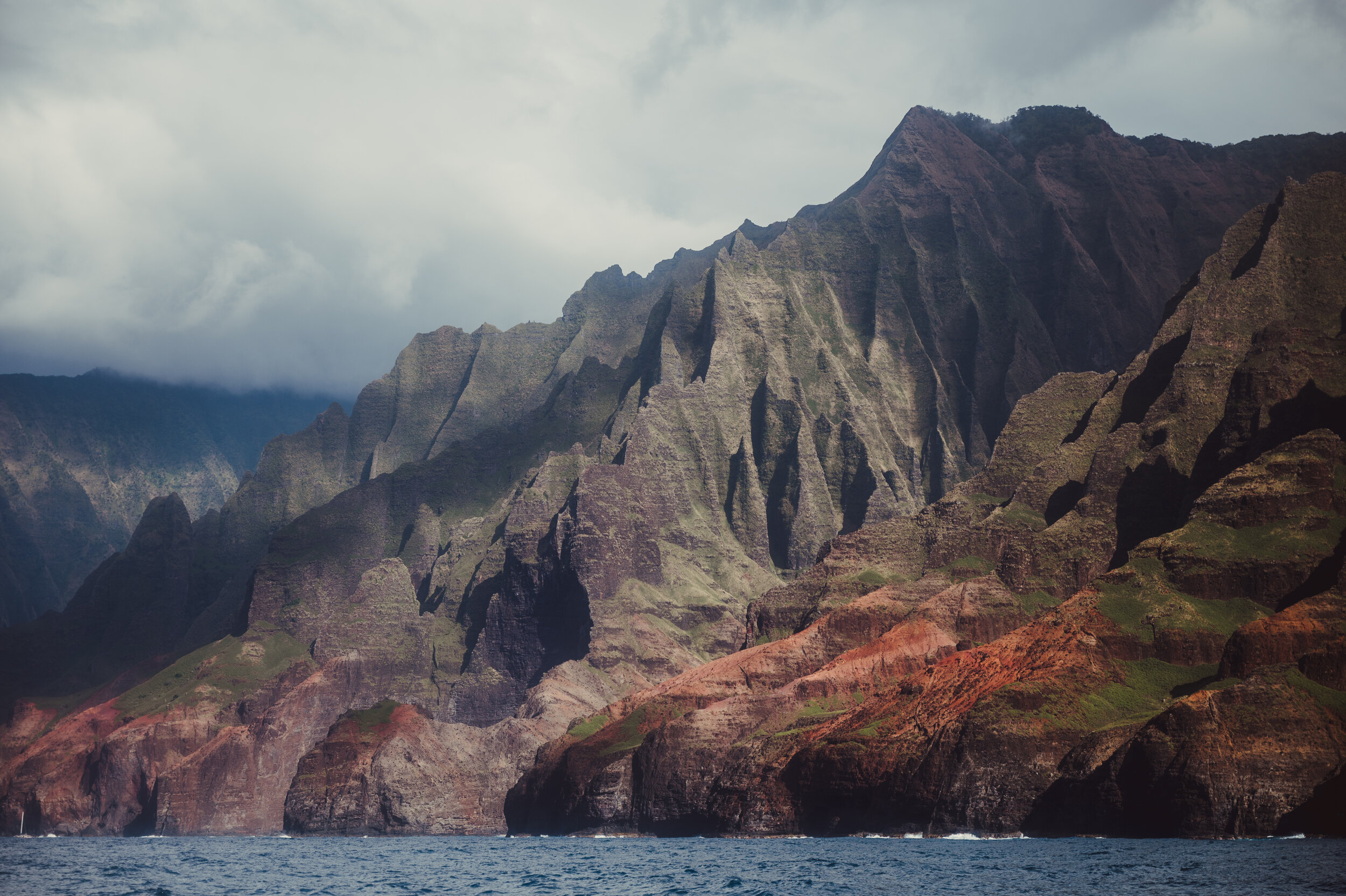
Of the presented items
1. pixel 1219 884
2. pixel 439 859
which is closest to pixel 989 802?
pixel 439 859

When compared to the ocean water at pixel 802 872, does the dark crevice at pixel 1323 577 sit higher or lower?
higher

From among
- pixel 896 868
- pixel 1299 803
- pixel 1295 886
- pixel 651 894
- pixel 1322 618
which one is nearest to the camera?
pixel 1295 886

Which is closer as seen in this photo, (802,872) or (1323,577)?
(802,872)

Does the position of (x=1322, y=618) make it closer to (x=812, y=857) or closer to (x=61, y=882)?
(x=812, y=857)

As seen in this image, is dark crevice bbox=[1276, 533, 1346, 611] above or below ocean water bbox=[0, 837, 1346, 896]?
above

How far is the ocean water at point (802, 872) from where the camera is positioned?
392ft

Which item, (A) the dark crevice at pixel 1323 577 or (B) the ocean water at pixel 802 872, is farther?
(A) the dark crevice at pixel 1323 577

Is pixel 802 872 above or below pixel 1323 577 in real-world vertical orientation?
below

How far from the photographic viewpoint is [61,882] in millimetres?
143250

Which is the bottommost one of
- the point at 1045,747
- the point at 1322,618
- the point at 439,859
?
the point at 439,859

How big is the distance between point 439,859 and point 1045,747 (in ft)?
246

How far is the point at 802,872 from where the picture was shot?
145375 millimetres

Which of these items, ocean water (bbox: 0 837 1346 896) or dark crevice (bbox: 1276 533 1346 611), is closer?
ocean water (bbox: 0 837 1346 896)

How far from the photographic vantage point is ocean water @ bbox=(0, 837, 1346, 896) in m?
119
